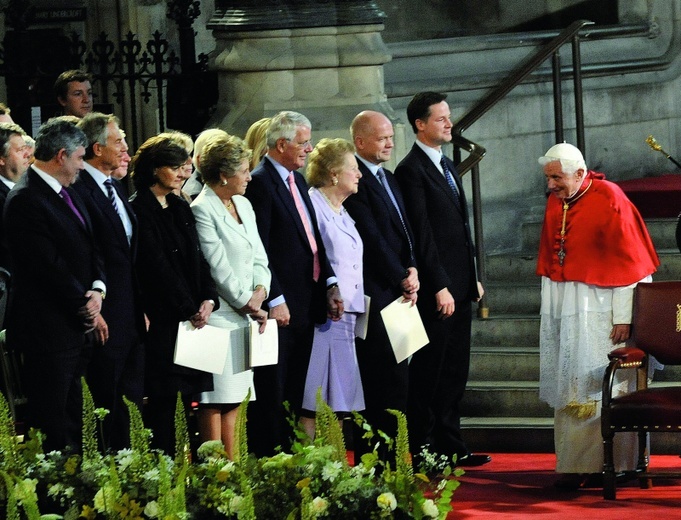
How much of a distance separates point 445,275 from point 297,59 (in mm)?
2157

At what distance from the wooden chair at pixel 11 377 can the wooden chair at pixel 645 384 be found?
104 inches

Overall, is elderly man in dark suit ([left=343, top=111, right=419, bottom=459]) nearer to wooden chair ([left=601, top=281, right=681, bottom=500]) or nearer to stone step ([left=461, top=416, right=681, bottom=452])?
wooden chair ([left=601, top=281, right=681, bottom=500])

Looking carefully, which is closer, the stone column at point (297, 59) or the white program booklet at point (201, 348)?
the white program booklet at point (201, 348)

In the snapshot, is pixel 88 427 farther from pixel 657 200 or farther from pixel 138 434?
pixel 657 200

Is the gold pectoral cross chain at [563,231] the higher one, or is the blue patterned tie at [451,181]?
the blue patterned tie at [451,181]

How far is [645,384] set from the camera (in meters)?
8.63

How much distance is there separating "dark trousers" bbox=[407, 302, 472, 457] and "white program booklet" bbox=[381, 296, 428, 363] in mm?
407

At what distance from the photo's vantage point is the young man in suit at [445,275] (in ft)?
29.6

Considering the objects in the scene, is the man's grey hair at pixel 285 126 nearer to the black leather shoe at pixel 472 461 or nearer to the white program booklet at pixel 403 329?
the white program booklet at pixel 403 329

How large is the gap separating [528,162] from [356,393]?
422 cm

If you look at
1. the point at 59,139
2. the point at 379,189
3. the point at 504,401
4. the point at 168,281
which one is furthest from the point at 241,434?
the point at 504,401

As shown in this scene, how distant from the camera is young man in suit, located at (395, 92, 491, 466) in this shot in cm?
901

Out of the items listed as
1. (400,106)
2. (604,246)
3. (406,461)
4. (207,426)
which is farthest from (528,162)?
(406,461)

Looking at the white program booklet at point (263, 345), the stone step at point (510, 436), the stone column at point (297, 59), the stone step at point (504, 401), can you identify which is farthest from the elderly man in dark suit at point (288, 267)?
the stone column at point (297, 59)
